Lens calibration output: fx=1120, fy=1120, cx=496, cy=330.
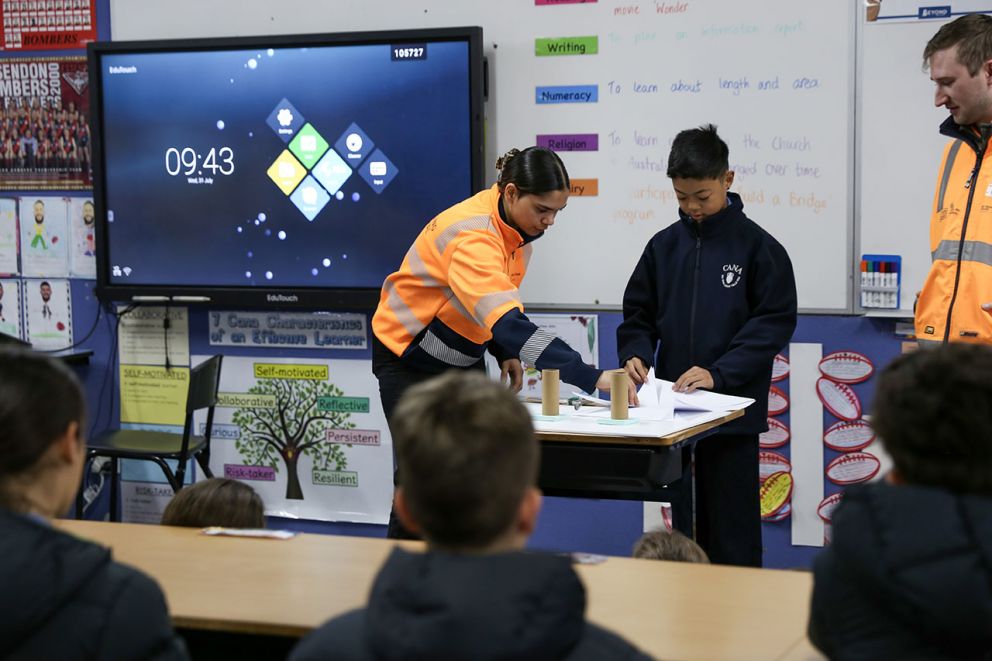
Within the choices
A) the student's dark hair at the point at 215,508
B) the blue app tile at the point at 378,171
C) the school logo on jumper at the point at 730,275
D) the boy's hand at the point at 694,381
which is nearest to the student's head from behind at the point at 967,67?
the school logo on jumper at the point at 730,275

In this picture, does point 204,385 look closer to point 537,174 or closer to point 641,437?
point 537,174

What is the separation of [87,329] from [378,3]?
6.46ft

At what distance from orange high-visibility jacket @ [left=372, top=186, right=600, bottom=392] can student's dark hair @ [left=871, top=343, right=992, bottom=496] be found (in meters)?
1.92

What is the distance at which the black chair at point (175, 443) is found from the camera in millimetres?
4355

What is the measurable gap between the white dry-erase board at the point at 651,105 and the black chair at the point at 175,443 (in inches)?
34.8

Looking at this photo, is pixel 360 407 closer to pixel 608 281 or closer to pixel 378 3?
pixel 608 281

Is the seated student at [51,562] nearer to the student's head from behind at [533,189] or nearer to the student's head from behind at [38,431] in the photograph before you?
the student's head from behind at [38,431]

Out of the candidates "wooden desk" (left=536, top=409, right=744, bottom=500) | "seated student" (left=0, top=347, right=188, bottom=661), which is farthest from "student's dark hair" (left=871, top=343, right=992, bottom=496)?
"wooden desk" (left=536, top=409, right=744, bottom=500)

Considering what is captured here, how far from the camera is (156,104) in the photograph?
187 inches

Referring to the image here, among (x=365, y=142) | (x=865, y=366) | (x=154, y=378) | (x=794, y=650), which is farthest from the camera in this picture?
(x=154, y=378)

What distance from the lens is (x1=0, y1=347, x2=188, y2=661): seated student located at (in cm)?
139

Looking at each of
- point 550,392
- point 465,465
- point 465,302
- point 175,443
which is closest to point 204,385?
point 175,443

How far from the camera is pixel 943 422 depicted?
135cm

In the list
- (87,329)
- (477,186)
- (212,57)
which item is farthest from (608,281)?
(87,329)
